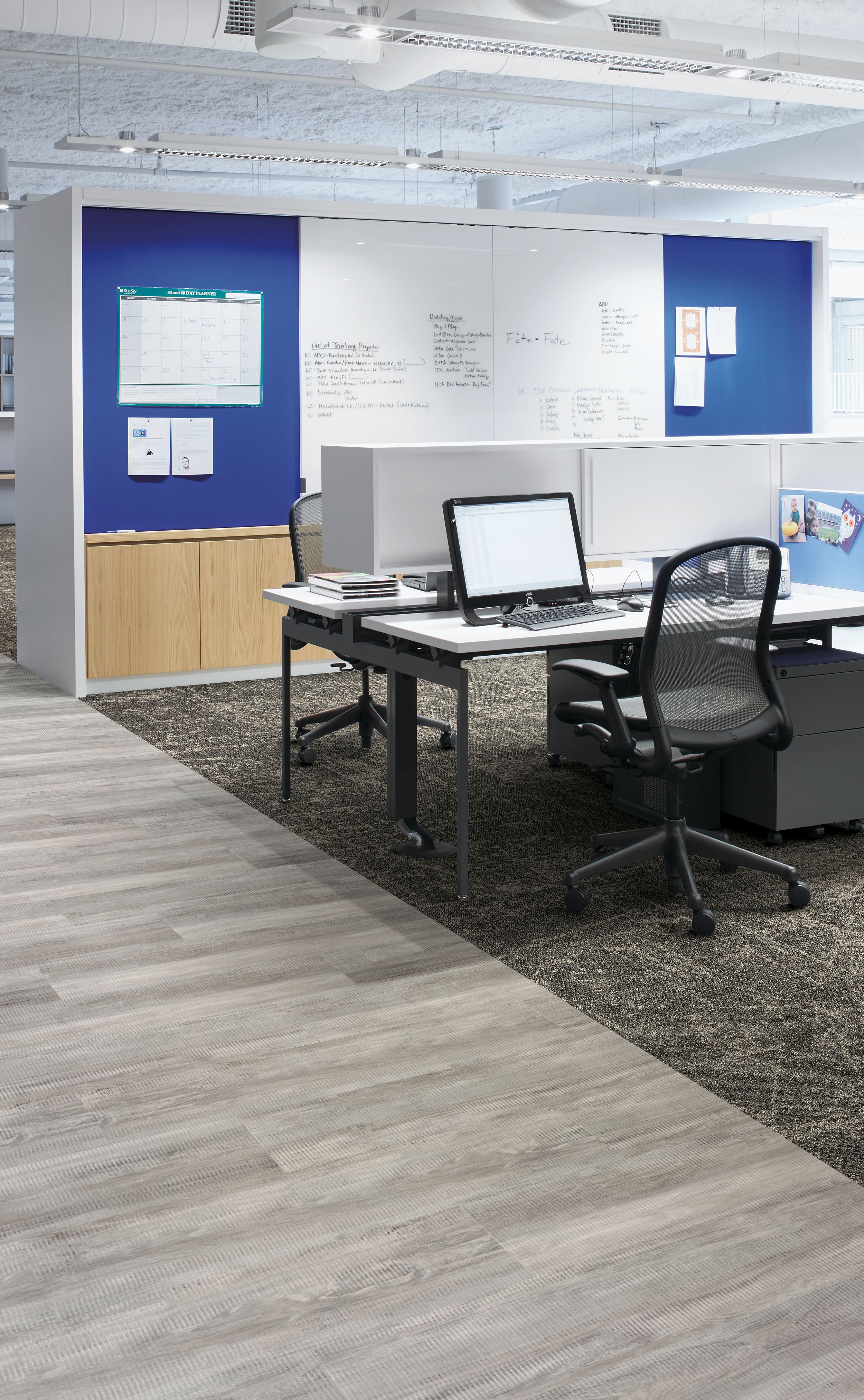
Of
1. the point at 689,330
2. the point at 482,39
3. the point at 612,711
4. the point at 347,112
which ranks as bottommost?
the point at 612,711

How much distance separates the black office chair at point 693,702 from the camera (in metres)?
3.53

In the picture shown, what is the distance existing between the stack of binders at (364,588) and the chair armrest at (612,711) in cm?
92

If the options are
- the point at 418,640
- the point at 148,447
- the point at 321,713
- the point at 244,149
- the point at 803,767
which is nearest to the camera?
the point at 418,640

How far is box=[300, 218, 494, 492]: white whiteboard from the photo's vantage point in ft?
23.4

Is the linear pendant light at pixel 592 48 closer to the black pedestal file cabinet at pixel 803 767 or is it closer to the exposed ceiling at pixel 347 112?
the exposed ceiling at pixel 347 112

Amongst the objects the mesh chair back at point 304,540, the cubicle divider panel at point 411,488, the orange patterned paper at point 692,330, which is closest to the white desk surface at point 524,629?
the cubicle divider panel at point 411,488

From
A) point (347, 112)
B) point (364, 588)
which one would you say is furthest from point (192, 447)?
point (347, 112)

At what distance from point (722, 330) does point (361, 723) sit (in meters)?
3.86

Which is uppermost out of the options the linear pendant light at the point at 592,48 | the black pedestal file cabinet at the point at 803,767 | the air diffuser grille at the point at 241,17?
the air diffuser grille at the point at 241,17

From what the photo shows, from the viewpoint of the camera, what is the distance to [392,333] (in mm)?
7285

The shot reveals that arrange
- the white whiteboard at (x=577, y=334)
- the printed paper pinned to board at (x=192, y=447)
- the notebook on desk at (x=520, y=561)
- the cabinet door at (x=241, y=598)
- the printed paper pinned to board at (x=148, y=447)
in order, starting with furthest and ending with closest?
the white whiteboard at (x=577, y=334) → the cabinet door at (x=241, y=598) → the printed paper pinned to board at (x=192, y=447) → the printed paper pinned to board at (x=148, y=447) → the notebook on desk at (x=520, y=561)

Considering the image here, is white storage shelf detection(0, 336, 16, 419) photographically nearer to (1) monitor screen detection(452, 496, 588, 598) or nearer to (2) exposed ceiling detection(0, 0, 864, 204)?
(2) exposed ceiling detection(0, 0, 864, 204)

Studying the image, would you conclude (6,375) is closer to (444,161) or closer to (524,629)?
(444,161)

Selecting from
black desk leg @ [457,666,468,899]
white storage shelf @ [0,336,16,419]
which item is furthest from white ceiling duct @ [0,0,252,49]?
white storage shelf @ [0,336,16,419]
